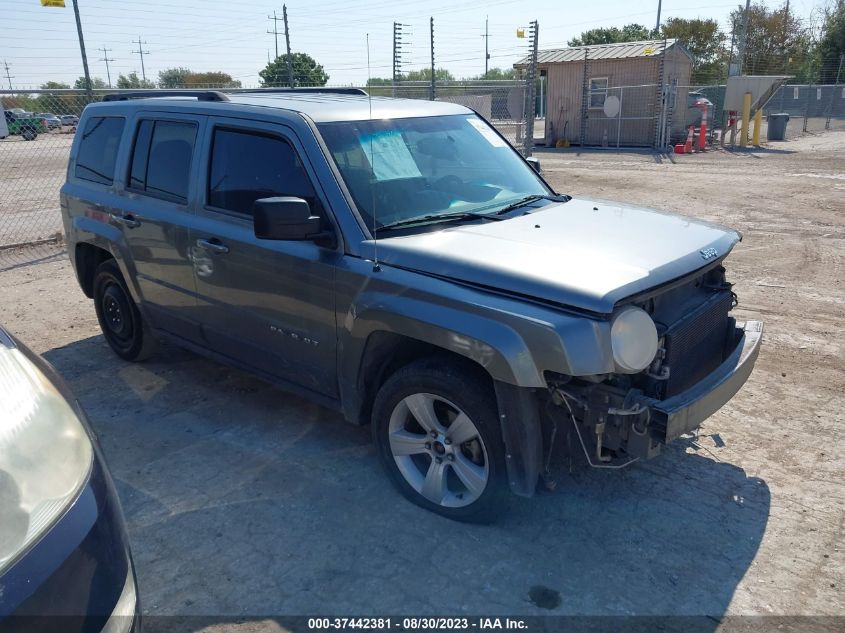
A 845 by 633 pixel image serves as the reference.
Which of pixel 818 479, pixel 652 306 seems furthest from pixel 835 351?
pixel 652 306

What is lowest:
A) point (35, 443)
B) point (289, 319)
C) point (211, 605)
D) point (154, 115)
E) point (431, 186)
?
point (211, 605)

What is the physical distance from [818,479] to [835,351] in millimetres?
2078

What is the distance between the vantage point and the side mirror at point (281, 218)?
3406mm

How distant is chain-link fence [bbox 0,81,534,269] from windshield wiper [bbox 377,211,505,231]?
272cm

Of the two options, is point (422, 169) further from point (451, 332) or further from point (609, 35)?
point (609, 35)

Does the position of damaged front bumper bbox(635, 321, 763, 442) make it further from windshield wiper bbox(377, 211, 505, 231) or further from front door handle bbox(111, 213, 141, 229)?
front door handle bbox(111, 213, 141, 229)

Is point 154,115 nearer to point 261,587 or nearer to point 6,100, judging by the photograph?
point 261,587

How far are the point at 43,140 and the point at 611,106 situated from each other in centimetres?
1752

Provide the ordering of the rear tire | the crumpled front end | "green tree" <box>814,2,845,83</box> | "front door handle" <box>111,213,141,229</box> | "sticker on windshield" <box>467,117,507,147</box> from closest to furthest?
the crumpled front end
"sticker on windshield" <box>467,117,507,147</box>
"front door handle" <box>111,213,141,229</box>
the rear tire
"green tree" <box>814,2,845,83</box>

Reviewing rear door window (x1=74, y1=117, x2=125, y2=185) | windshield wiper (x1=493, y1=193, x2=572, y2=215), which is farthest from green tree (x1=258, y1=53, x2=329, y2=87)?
windshield wiper (x1=493, y1=193, x2=572, y2=215)

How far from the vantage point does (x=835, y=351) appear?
5492mm

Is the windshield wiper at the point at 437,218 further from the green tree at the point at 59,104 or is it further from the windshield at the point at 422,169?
the green tree at the point at 59,104

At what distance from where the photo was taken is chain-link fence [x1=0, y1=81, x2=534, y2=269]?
10.1 m

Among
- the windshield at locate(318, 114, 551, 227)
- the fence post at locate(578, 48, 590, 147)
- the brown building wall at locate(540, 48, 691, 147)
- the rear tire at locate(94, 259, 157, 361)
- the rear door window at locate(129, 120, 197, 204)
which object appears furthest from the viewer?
the fence post at locate(578, 48, 590, 147)
